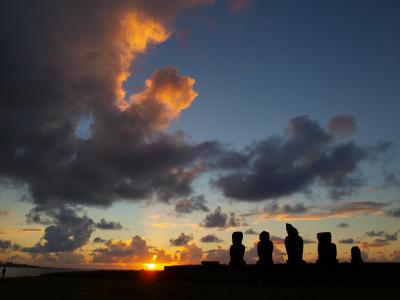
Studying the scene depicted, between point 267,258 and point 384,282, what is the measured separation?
20169 millimetres

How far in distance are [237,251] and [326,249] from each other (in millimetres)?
13121

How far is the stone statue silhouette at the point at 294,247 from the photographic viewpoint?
56.2 m

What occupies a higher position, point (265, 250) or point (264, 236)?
point (264, 236)

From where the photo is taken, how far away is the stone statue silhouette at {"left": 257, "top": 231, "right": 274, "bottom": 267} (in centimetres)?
5836

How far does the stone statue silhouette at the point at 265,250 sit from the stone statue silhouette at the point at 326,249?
251 inches

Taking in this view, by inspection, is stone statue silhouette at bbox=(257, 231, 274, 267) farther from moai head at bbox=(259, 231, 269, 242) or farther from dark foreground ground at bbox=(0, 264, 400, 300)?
dark foreground ground at bbox=(0, 264, 400, 300)

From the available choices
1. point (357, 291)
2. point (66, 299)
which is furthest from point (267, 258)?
point (66, 299)

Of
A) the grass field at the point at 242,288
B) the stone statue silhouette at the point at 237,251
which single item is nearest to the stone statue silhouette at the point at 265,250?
the stone statue silhouette at the point at 237,251

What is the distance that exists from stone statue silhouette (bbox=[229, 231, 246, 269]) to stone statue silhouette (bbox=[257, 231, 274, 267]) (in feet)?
14.6

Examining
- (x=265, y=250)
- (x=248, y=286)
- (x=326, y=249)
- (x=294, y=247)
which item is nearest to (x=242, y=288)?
(x=248, y=286)

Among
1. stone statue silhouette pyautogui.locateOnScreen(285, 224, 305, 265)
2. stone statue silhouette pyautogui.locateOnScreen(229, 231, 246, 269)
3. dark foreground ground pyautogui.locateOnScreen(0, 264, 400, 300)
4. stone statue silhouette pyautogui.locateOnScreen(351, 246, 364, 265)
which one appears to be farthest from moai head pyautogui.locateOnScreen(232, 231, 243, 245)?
stone statue silhouette pyautogui.locateOnScreen(351, 246, 364, 265)

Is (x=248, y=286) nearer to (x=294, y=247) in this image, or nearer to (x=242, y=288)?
(x=242, y=288)

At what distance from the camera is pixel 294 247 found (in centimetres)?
5694

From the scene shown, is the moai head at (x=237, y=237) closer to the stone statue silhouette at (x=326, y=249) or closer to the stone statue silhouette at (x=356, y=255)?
the stone statue silhouette at (x=326, y=249)
